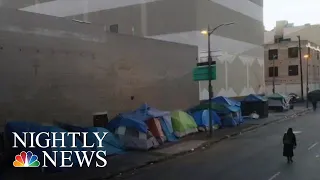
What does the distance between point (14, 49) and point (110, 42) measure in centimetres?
775

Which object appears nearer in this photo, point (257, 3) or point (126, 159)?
point (126, 159)

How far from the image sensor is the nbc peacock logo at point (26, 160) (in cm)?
1652

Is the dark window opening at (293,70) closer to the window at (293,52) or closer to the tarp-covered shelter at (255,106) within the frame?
the window at (293,52)

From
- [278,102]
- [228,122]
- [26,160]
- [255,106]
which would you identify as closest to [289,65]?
[278,102]

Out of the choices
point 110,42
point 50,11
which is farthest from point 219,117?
point 50,11

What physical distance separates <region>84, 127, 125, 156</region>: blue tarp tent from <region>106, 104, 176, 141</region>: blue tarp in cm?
133

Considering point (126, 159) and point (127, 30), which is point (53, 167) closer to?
point (126, 159)

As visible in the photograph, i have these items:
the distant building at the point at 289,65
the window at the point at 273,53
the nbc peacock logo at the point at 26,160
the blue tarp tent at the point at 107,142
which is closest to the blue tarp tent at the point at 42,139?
the nbc peacock logo at the point at 26,160

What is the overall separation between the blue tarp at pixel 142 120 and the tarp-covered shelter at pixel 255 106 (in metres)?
17.7

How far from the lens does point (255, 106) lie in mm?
41000

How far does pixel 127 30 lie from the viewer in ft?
132

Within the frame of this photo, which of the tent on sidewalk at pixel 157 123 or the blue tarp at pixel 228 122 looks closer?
the tent on sidewalk at pixel 157 123

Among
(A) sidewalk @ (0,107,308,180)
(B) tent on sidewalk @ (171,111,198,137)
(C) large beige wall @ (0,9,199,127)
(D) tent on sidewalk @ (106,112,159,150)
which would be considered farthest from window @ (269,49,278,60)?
(D) tent on sidewalk @ (106,112,159,150)

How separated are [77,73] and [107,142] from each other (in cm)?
557
